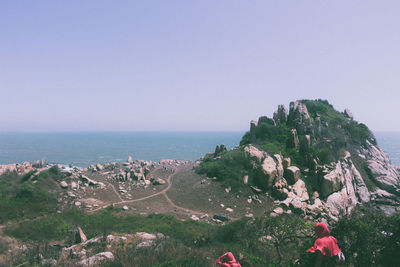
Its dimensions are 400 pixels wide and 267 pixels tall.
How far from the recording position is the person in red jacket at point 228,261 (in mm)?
6121

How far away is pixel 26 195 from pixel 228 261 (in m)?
23.6

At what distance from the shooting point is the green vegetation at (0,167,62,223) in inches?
738

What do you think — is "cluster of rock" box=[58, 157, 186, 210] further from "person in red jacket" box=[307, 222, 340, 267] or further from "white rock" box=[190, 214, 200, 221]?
"person in red jacket" box=[307, 222, 340, 267]

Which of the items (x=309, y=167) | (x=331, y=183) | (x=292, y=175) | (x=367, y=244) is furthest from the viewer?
(x=309, y=167)

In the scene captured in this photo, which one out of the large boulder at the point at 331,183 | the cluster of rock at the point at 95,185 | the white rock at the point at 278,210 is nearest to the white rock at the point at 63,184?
the cluster of rock at the point at 95,185

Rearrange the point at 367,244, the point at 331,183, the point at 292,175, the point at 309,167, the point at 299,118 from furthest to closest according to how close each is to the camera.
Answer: the point at 299,118 < the point at 309,167 < the point at 292,175 < the point at 331,183 < the point at 367,244

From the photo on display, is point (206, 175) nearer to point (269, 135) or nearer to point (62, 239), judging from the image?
point (269, 135)

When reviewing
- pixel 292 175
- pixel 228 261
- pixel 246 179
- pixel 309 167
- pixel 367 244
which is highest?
pixel 228 261

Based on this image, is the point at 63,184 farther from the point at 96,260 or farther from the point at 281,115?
the point at 281,115

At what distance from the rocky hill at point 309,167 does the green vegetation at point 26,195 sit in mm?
19660

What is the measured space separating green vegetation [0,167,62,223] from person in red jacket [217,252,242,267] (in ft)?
68.2

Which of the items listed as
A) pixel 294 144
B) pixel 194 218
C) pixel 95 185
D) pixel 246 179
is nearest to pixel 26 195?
pixel 95 185

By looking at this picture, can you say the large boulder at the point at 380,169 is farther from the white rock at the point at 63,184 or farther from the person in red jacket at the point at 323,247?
the white rock at the point at 63,184

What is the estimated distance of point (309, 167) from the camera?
30609 mm
